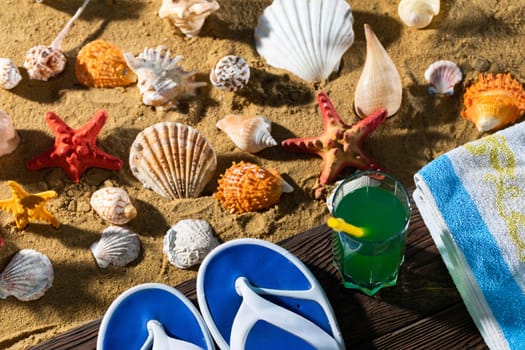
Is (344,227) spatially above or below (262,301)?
above

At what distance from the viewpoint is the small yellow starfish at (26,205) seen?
5.41ft

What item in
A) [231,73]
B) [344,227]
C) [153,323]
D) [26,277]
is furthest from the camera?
[231,73]

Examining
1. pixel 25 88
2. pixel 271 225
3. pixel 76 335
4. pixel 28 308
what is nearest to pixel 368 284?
pixel 271 225

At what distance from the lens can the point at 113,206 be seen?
1.72m

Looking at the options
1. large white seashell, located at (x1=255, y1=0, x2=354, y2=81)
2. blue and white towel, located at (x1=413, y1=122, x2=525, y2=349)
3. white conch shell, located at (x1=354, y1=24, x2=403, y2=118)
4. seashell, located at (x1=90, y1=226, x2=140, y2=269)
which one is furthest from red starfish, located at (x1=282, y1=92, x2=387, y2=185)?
seashell, located at (x1=90, y1=226, x2=140, y2=269)

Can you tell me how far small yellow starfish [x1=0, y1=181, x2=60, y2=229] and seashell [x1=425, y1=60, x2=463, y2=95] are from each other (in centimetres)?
105

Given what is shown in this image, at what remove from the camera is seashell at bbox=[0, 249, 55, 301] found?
5.44ft

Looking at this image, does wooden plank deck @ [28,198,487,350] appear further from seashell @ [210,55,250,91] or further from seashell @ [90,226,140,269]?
seashell @ [210,55,250,91]

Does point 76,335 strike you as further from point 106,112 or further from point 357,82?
point 357,82

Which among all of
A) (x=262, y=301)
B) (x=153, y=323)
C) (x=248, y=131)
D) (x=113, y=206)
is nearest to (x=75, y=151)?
(x=113, y=206)

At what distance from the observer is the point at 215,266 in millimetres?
1379

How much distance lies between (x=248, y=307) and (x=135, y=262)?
51cm

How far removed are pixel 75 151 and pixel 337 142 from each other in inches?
26.6

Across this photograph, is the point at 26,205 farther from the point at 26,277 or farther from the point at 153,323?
the point at 153,323
